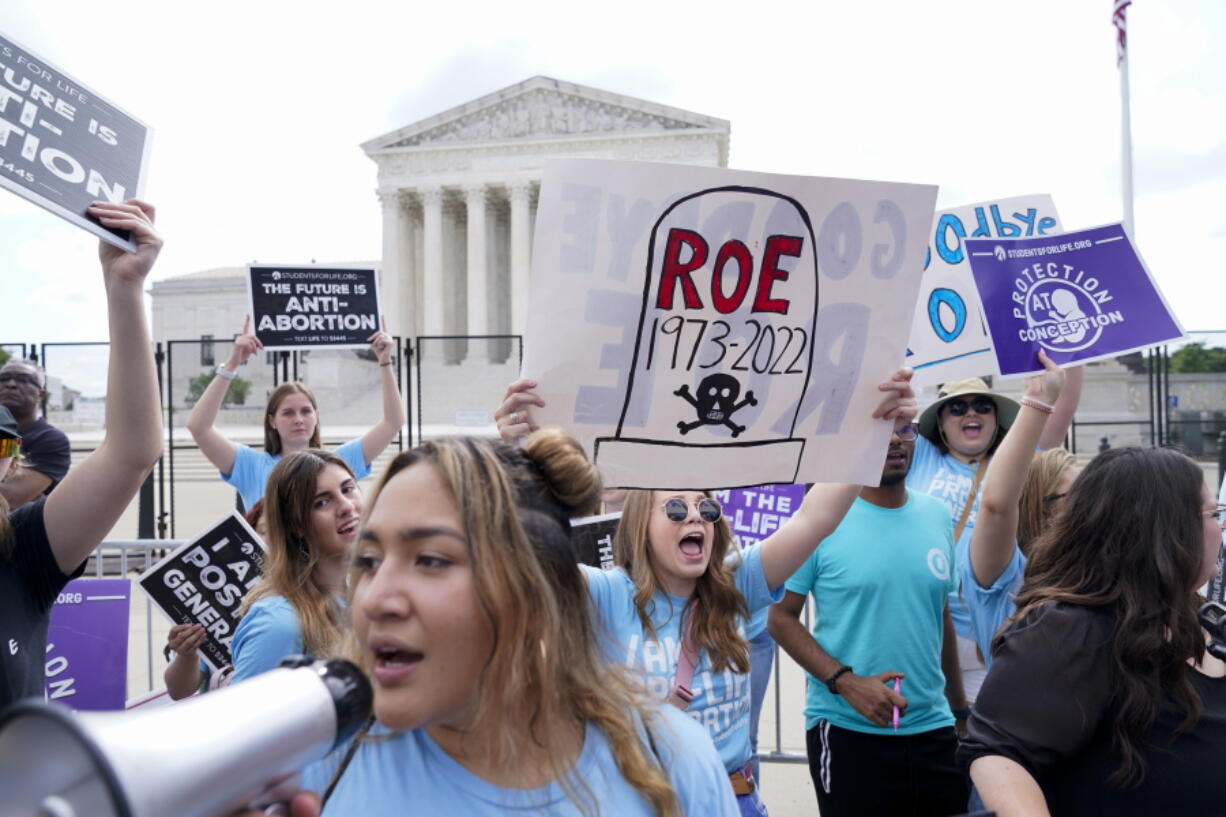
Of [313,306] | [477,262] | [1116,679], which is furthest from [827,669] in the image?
[477,262]

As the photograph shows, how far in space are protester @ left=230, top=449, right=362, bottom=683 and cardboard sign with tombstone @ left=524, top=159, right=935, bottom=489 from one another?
928mm

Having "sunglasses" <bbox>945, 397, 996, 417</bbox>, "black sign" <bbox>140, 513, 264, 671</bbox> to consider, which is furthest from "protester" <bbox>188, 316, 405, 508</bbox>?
"sunglasses" <bbox>945, 397, 996, 417</bbox>

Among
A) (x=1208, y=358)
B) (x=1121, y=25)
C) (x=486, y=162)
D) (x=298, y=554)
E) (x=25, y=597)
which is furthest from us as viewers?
(x=486, y=162)

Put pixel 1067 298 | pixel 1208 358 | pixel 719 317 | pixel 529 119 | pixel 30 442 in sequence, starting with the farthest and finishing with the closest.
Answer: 1. pixel 529 119
2. pixel 1208 358
3. pixel 30 442
4. pixel 1067 298
5. pixel 719 317

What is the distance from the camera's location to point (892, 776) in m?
3.21

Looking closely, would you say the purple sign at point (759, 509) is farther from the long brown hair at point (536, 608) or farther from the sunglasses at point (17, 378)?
the sunglasses at point (17, 378)

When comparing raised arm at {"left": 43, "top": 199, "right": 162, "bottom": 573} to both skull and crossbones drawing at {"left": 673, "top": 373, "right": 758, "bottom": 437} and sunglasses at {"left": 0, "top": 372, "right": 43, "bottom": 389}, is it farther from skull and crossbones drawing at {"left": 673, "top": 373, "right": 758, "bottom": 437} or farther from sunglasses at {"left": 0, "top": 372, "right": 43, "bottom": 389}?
sunglasses at {"left": 0, "top": 372, "right": 43, "bottom": 389}

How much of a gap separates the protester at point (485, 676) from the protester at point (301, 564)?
118 cm

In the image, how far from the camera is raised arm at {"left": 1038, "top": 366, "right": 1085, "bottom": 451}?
3.95 metres

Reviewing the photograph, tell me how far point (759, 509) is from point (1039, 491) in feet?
5.10

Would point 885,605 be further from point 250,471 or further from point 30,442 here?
point 30,442

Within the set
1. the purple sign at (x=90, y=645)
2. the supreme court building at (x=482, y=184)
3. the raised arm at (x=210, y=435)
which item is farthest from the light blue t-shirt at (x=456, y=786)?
the supreme court building at (x=482, y=184)

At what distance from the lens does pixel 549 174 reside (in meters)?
2.27

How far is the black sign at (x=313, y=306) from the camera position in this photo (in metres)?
6.32
